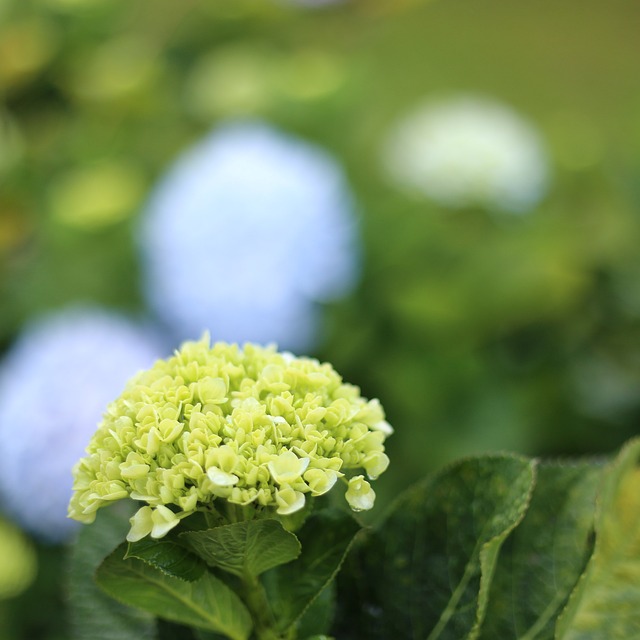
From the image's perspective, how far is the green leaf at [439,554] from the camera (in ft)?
0.79

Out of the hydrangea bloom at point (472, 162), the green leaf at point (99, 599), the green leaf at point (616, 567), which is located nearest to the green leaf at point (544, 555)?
the green leaf at point (616, 567)

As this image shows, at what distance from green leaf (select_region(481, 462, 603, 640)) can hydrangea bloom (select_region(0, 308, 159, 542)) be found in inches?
15.2

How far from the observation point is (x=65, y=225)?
810 mm

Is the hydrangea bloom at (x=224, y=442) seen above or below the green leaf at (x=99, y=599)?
above

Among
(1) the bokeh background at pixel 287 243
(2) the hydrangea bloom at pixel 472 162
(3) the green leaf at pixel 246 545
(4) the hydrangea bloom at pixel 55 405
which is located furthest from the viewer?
(2) the hydrangea bloom at pixel 472 162

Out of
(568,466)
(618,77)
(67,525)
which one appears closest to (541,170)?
(67,525)

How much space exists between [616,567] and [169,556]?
148 mm

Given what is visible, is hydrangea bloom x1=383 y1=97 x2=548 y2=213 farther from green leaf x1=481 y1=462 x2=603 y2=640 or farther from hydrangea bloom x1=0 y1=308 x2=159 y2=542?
green leaf x1=481 y1=462 x2=603 y2=640

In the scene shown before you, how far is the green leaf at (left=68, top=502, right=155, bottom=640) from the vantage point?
0.29 metres

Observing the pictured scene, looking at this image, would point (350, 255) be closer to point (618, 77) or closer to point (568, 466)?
point (568, 466)

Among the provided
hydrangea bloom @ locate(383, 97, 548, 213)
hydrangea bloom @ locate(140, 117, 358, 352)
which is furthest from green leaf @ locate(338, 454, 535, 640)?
hydrangea bloom @ locate(383, 97, 548, 213)

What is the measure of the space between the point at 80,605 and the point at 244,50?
0.87 metres

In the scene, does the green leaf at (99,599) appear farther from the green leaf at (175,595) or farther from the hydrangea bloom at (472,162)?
the hydrangea bloom at (472,162)

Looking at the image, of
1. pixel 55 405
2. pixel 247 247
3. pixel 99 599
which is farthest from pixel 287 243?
pixel 99 599
